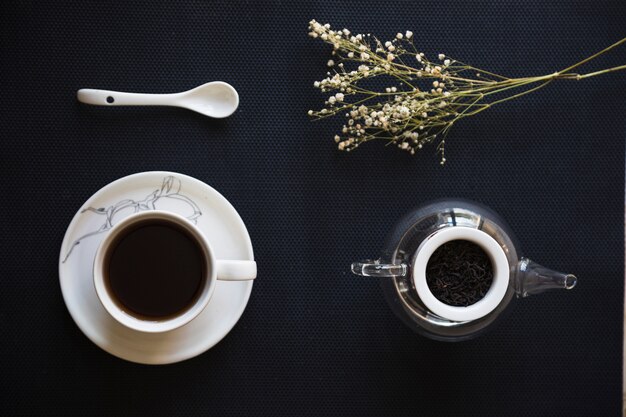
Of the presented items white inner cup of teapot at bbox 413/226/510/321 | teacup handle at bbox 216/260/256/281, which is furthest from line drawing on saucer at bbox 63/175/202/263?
white inner cup of teapot at bbox 413/226/510/321

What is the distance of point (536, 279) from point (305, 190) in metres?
0.36

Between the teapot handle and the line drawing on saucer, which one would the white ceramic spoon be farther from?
the teapot handle

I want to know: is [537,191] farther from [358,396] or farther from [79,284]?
[79,284]

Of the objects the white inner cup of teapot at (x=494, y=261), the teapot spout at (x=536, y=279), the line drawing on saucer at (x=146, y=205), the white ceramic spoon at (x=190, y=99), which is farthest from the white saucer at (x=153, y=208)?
the teapot spout at (x=536, y=279)

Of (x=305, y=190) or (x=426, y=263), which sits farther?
(x=305, y=190)

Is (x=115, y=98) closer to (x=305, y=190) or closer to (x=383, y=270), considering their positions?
(x=305, y=190)

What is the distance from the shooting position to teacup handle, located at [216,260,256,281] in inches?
35.9

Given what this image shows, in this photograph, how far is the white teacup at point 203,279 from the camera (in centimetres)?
92

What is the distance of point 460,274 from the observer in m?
0.94

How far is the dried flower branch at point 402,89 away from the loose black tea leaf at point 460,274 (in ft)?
0.58

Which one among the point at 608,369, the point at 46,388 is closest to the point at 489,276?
the point at 608,369

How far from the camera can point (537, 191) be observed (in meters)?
1.09

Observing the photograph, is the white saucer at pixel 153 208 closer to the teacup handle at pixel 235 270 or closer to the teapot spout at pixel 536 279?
the teacup handle at pixel 235 270

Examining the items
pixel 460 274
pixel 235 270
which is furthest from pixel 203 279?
pixel 460 274
